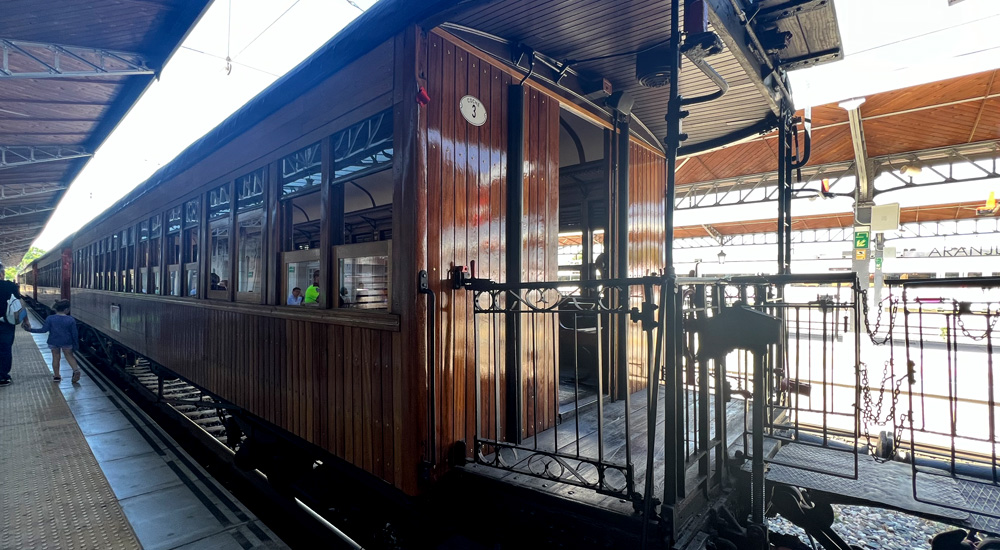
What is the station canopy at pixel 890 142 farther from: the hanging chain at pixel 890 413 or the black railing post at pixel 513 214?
the black railing post at pixel 513 214

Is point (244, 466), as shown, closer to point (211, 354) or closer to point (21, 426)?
point (211, 354)

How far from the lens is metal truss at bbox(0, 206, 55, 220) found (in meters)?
20.5

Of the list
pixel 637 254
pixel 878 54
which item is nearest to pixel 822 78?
pixel 878 54

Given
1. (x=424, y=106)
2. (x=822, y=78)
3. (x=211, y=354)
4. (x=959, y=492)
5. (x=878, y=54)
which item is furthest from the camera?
(x=822, y=78)

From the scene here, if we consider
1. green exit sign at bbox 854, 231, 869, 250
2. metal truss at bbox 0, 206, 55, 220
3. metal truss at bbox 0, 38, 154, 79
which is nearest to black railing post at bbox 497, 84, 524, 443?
metal truss at bbox 0, 38, 154, 79

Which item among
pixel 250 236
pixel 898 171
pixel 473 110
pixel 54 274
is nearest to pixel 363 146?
pixel 473 110

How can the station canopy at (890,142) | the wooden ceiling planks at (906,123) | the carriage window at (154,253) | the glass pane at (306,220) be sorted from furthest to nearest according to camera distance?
1. the station canopy at (890,142)
2. the wooden ceiling planks at (906,123)
3. the carriage window at (154,253)
4. the glass pane at (306,220)

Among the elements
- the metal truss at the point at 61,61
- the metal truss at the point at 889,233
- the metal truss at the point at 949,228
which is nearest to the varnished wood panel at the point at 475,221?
the metal truss at the point at 61,61

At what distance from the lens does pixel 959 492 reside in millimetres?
2373

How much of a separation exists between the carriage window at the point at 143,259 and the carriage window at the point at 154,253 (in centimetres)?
24

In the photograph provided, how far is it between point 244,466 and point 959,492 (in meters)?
5.28

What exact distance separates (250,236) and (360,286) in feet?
5.92

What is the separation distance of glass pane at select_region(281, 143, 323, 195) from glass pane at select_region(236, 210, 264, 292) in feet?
1.50

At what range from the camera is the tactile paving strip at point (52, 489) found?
3.00 m
